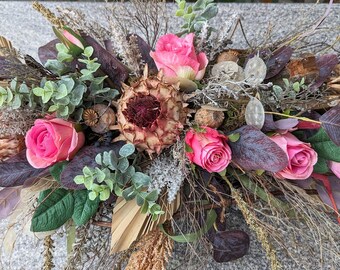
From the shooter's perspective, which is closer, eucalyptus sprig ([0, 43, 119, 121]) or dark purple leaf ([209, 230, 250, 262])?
eucalyptus sprig ([0, 43, 119, 121])

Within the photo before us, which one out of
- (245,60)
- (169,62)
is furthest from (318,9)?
(169,62)

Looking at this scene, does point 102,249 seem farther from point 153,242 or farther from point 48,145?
point 48,145

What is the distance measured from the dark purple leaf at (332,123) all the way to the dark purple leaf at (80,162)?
0.87ft

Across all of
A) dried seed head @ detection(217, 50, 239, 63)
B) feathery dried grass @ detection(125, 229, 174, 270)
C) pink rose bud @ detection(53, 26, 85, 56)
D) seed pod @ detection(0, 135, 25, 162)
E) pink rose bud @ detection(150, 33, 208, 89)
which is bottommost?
feathery dried grass @ detection(125, 229, 174, 270)

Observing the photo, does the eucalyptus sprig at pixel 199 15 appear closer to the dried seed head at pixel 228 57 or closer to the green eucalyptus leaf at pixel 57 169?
the dried seed head at pixel 228 57

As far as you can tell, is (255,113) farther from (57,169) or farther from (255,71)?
(57,169)

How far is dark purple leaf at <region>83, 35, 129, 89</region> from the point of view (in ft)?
2.09

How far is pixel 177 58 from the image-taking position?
2.00ft

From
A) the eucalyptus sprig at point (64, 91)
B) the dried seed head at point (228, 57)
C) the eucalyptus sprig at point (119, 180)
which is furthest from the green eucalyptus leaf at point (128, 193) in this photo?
the dried seed head at point (228, 57)

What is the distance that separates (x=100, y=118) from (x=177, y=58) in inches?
5.0

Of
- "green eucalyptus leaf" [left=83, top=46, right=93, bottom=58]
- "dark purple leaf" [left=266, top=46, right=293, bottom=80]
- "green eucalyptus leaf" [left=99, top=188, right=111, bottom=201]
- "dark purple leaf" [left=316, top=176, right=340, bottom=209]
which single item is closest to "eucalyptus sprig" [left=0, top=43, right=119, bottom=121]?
"green eucalyptus leaf" [left=83, top=46, right=93, bottom=58]

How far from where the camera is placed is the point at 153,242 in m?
0.67

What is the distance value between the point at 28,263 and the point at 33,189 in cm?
24

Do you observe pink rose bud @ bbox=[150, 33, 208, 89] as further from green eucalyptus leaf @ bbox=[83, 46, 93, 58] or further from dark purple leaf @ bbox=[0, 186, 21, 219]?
dark purple leaf @ bbox=[0, 186, 21, 219]
